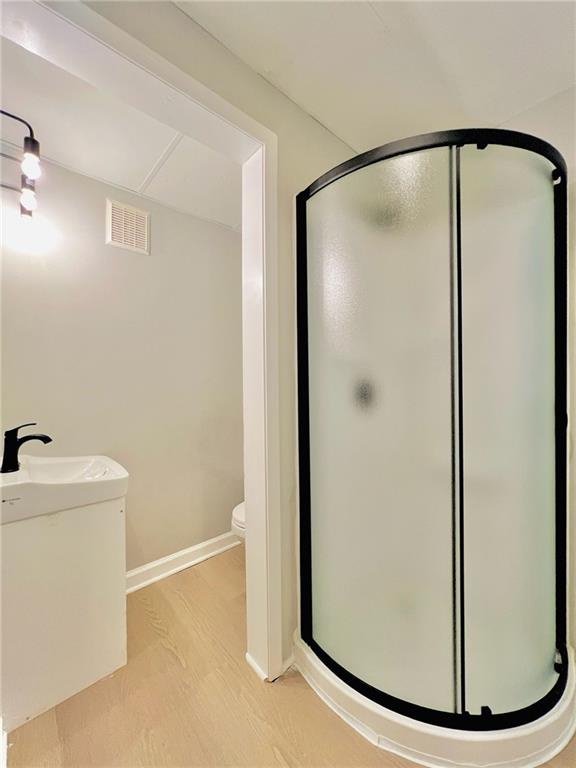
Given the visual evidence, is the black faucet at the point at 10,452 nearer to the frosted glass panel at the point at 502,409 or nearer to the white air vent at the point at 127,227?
the white air vent at the point at 127,227

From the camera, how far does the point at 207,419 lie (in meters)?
2.35

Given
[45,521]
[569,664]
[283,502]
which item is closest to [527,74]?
[283,502]

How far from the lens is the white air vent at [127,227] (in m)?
1.87

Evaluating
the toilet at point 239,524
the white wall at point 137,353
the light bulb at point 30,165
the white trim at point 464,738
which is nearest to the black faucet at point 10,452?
the white wall at point 137,353

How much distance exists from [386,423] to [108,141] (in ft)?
6.08

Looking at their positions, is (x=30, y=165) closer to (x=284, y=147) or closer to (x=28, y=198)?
(x=28, y=198)

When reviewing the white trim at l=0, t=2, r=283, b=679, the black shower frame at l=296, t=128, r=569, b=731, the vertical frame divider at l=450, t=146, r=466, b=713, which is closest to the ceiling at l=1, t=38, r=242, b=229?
the white trim at l=0, t=2, r=283, b=679

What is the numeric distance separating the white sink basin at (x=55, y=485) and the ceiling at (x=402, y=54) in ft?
5.69

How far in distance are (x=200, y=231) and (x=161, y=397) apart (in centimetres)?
120

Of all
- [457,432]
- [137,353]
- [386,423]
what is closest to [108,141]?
[137,353]

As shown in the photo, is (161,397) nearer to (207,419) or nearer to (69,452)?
(207,419)

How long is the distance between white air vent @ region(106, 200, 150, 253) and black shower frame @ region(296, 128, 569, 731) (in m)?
1.13

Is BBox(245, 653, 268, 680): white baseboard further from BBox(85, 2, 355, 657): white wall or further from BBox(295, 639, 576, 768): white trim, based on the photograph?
BBox(295, 639, 576, 768): white trim

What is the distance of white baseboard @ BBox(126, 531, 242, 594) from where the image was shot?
196 cm
